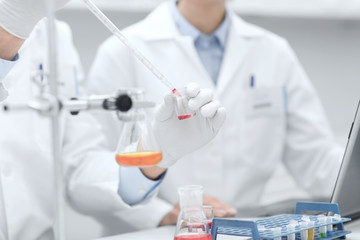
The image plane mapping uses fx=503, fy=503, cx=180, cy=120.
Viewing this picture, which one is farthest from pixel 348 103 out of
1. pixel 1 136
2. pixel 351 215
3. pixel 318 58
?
pixel 1 136

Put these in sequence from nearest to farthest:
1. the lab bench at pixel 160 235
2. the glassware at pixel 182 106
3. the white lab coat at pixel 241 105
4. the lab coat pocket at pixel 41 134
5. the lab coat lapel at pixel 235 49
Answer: the glassware at pixel 182 106, the lab bench at pixel 160 235, the lab coat pocket at pixel 41 134, the white lab coat at pixel 241 105, the lab coat lapel at pixel 235 49

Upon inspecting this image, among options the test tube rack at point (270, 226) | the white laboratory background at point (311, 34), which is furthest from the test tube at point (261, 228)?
the white laboratory background at point (311, 34)

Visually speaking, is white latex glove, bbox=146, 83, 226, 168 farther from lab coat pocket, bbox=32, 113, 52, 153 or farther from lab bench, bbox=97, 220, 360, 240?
lab coat pocket, bbox=32, 113, 52, 153

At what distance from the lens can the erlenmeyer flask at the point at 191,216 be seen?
40.6 inches

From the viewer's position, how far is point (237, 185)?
208cm

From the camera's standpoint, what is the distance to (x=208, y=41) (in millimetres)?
2164

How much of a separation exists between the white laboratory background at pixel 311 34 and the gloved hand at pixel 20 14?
4.54 ft

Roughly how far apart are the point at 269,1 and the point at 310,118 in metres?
1.21

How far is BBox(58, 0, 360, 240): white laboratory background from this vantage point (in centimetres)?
280

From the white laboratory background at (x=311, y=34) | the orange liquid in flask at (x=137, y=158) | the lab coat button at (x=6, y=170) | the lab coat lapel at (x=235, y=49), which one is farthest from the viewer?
the white laboratory background at (x=311, y=34)

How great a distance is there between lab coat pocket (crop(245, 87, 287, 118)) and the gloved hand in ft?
3.64

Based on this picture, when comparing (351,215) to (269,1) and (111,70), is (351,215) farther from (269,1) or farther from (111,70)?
(269,1)

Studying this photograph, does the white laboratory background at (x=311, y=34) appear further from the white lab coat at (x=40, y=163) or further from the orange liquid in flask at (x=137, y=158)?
the orange liquid in flask at (x=137, y=158)

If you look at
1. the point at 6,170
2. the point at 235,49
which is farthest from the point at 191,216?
the point at 235,49
